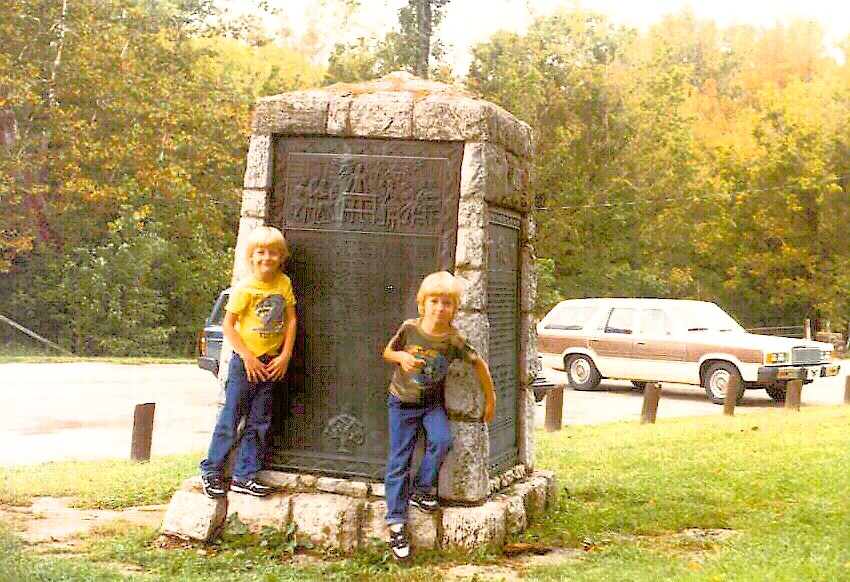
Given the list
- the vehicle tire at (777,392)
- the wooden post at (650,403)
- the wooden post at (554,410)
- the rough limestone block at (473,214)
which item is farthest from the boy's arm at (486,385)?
the vehicle tire at (777,392)

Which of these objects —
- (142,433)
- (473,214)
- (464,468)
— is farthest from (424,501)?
(142,433)

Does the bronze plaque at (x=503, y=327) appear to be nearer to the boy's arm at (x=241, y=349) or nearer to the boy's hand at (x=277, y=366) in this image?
the boy's hand at (x=277, y=366)

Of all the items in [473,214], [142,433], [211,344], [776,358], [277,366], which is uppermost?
[473,214]

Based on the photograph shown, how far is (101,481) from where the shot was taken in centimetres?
855

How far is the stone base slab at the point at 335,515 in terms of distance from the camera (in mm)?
6293

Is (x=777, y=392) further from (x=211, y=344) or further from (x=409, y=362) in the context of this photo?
(x=409, y=362)

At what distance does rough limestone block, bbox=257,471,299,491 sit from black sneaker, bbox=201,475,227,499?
23 cm

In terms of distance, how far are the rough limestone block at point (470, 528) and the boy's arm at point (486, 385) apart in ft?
1.80

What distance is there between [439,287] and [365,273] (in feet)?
2.15

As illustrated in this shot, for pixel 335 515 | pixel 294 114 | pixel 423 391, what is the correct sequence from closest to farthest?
pixel 423 391 → pixel 335 515 → pixel 294 114

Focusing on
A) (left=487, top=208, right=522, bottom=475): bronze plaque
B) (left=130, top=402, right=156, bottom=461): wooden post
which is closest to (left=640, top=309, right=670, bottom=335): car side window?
(left=130, top=402, right=156, bottom=461): wooden post

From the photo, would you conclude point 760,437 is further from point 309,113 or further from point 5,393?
point 5,393

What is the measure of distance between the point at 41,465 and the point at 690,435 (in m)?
6.71

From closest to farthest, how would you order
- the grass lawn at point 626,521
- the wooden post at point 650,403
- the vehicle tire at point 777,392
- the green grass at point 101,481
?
the grass lawn at point 626,521, the green grass at point 101,481, the wooden post at point 650,403, the vehicle tire at point 777,392
